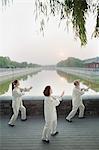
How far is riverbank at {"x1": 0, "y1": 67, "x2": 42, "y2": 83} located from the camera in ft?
19.8

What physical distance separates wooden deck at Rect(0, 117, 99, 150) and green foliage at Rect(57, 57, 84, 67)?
3.42 feet

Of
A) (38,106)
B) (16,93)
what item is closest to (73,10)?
(16,93)

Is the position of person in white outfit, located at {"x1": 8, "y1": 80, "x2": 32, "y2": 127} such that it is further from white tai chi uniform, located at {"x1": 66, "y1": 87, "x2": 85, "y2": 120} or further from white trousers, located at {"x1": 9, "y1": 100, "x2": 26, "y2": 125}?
white tai chi uniform, located at {"x1": 66, "y1": 87, "x2": 85, "y2": 120}

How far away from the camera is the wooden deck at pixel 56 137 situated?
4.07 meters

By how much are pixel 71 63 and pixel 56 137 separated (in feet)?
6.37

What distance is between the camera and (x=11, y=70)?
6312 mm

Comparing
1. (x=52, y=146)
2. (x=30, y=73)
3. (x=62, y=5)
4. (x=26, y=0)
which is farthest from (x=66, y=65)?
(x=62, y=5)

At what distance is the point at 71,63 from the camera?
20.0 ft

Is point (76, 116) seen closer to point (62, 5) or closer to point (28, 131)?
point (28, 131)

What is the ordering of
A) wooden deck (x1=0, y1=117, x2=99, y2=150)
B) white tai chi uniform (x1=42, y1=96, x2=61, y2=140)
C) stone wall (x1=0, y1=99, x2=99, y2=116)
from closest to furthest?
wooden deck (x1=0, y1=117, x2=99, y2=150) → white tai chi uniform (x1=42, y1=96, x2=61, y2=140) → stone wall (x1=0, y1=99, x2=99, y2=116)

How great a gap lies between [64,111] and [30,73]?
966 mm

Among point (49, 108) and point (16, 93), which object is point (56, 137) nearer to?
point (49, 108)

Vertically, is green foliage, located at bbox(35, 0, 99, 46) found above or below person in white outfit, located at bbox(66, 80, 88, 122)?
above

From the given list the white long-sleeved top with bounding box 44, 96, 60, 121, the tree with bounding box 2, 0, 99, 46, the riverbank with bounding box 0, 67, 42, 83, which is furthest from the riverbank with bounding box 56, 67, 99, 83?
the tree with bounding box 2, 0, 99, 46
